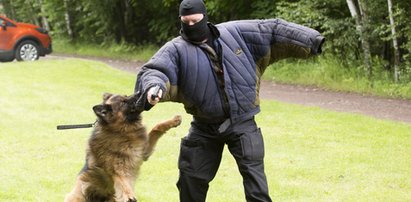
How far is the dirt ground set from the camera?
1315 cm

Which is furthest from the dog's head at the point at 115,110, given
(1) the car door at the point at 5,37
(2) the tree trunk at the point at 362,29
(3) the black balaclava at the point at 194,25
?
(1) the car door at the point at 5,37

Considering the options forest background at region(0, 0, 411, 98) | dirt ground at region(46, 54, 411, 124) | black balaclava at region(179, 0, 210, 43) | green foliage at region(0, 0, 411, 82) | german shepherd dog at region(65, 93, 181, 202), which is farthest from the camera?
green foliage at region(0, 0, 411, 82)

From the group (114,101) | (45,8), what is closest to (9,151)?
(114,101)

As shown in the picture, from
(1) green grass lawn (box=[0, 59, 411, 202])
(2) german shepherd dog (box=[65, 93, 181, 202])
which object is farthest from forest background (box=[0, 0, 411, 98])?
(2) german shepherd dog (box=[65, 93, 181, 202])

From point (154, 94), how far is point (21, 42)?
20716mm

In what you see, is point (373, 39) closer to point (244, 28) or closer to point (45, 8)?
point (244, 28)

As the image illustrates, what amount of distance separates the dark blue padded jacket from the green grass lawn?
2487 millimetres

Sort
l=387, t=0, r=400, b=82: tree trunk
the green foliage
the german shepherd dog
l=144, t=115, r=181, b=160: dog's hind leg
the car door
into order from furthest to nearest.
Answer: the car door, the green foliage, l=387, t=0, r=400, b=82: tree trunk, l=144, t=115, r=181, b=160: dog's hind leg, the german shepherd dog

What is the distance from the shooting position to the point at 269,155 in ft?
31.3

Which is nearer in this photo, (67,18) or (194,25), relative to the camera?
(194,25)

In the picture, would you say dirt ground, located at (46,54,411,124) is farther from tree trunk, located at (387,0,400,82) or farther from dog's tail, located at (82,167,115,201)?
dog's tail, located at (82,167,115,201)

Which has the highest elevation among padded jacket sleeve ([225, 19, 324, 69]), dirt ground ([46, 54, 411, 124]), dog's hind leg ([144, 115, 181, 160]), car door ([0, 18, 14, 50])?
padded jacket sleeve ([225, 19, 324, 69])

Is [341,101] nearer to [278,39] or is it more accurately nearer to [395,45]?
[395,45]

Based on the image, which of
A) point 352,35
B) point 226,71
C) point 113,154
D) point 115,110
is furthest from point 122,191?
point 352,35
